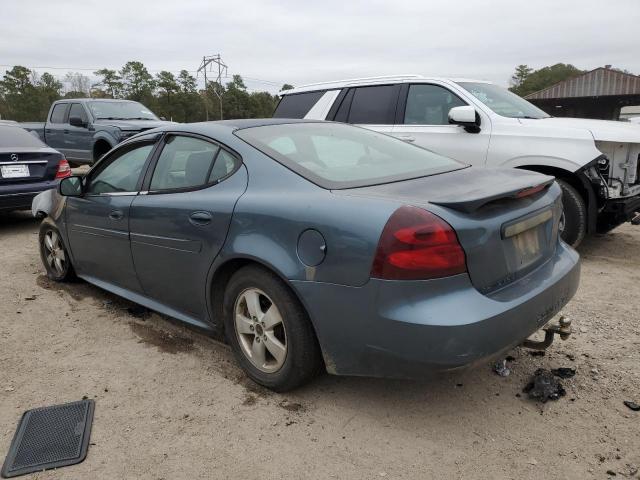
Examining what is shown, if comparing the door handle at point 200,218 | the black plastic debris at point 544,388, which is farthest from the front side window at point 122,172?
the black plastic debris at point 544,388

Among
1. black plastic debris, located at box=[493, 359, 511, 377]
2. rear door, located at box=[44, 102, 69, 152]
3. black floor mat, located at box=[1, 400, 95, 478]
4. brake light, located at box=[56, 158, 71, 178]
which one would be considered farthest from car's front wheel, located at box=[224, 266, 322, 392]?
rear door, located at box=[44, 102, 69, 152]

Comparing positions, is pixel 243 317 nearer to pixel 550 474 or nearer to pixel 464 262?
pixel 464 262

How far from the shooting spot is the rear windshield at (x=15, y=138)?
292 inches

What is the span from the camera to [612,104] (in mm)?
36125

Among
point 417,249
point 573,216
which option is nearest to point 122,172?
point 417,249

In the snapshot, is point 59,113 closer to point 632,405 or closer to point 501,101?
point 501,101

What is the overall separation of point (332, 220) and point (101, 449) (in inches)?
60.7

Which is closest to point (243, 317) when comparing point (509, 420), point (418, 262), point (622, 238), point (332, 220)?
point (332, 220)

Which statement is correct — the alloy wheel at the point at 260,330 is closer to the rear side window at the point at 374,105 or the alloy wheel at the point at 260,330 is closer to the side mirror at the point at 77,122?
the rear side window at the point at 374,105

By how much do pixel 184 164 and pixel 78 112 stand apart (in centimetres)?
909

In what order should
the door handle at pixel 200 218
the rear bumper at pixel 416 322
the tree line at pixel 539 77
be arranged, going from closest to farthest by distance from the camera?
the rear bumper at pixel 416 322
the door handle at pixel 200 218
the tree line at pixel 539 77

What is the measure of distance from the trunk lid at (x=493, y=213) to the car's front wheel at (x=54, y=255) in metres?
3.22

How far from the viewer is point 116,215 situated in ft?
12.1

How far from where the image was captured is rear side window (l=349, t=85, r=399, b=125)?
6277 millimetres
